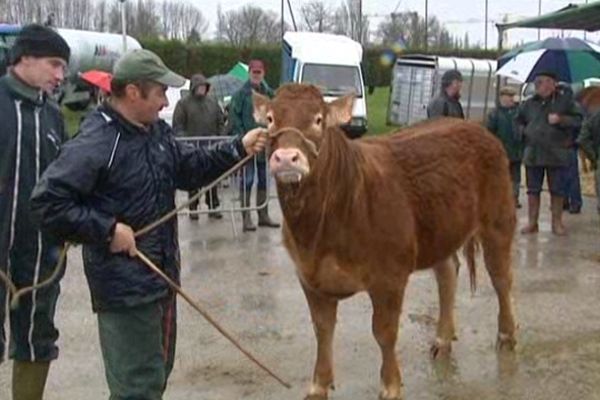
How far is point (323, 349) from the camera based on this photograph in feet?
18.0

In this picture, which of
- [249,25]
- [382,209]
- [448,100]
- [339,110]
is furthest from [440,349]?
[249,25]

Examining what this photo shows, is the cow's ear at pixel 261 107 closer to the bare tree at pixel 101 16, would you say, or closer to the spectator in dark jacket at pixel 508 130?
the spectator in dark jacket at pixel 508 130

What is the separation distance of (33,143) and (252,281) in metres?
4.33

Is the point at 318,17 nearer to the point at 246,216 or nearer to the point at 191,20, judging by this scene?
the point at 191,20

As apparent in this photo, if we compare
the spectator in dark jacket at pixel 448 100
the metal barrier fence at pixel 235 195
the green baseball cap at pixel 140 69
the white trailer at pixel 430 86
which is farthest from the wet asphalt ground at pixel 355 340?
the white trailer at pixel 430 86

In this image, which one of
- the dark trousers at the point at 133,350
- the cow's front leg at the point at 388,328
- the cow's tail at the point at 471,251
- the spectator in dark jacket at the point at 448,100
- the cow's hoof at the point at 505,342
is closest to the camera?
the dark trousers at the point at 133,350

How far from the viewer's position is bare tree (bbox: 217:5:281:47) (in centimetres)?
5419

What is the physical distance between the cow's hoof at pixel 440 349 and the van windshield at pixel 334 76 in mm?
18726

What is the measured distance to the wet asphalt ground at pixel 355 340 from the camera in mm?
5691

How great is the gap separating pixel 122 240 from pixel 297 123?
3.87 ft

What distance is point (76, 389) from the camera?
570 centimetres

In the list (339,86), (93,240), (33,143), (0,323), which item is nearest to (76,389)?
(0,323)

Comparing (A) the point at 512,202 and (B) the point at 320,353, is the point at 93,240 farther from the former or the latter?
(A) the point at 512,202

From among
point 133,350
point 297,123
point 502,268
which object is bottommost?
point 502,268
